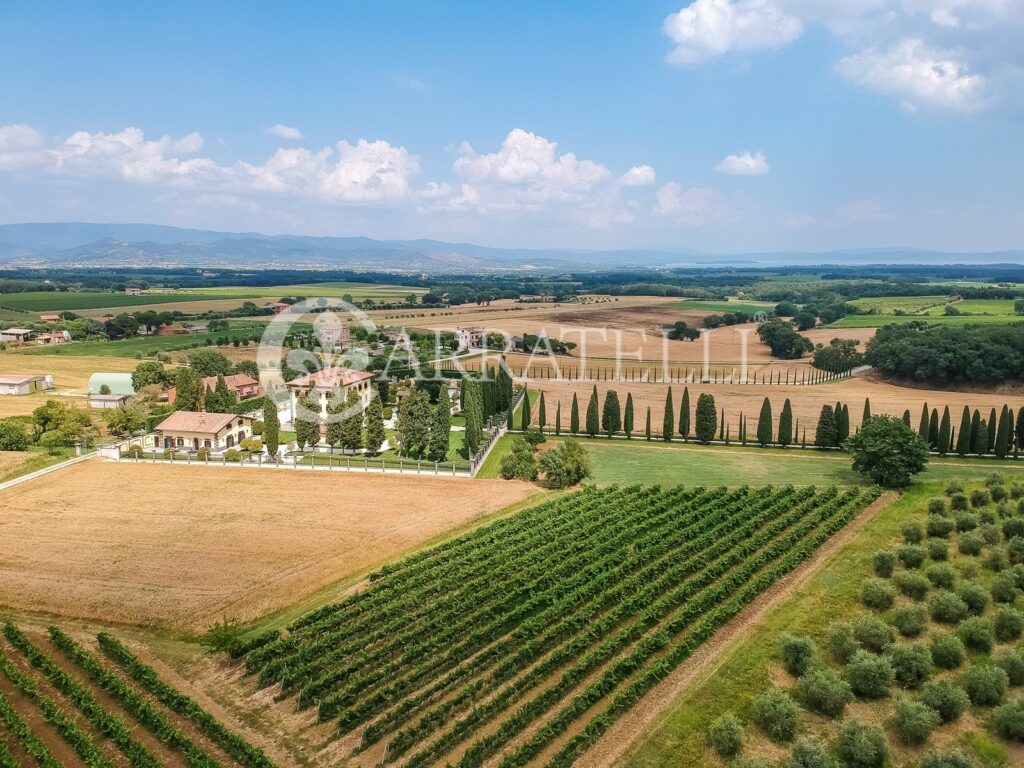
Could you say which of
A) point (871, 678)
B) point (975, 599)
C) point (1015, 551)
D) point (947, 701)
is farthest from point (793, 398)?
point (947, 701)

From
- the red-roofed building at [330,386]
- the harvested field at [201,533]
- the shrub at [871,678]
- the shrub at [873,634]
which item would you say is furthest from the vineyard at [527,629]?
the red-roofed building at [330,386]

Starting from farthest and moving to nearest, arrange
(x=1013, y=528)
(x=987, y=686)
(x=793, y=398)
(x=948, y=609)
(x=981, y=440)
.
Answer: (x=793, y=398)
(x=981, y=440)
(x=1013, y=528)
(x=948, y=609)
(x=987, y=686)

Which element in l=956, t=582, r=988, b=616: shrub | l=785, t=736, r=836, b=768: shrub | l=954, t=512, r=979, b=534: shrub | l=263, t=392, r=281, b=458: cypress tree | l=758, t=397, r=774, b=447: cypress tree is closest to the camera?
l=785, t=736, r=836, b=768: shrub

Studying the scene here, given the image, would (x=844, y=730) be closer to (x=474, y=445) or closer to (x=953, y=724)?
(x=953, y=724)

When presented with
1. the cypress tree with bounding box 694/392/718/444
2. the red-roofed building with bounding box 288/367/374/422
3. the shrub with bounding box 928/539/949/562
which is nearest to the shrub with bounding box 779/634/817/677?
the shrub with bounding box 928/539/949/562

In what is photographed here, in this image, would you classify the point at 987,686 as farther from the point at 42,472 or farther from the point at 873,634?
the point at 42,472

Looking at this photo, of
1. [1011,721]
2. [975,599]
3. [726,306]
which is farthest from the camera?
[726,306]

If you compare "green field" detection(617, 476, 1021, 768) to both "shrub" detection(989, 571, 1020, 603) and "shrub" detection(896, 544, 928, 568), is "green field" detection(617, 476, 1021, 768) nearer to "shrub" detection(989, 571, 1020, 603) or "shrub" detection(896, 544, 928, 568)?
"shrub" detection(896, 544, 928, 568)
